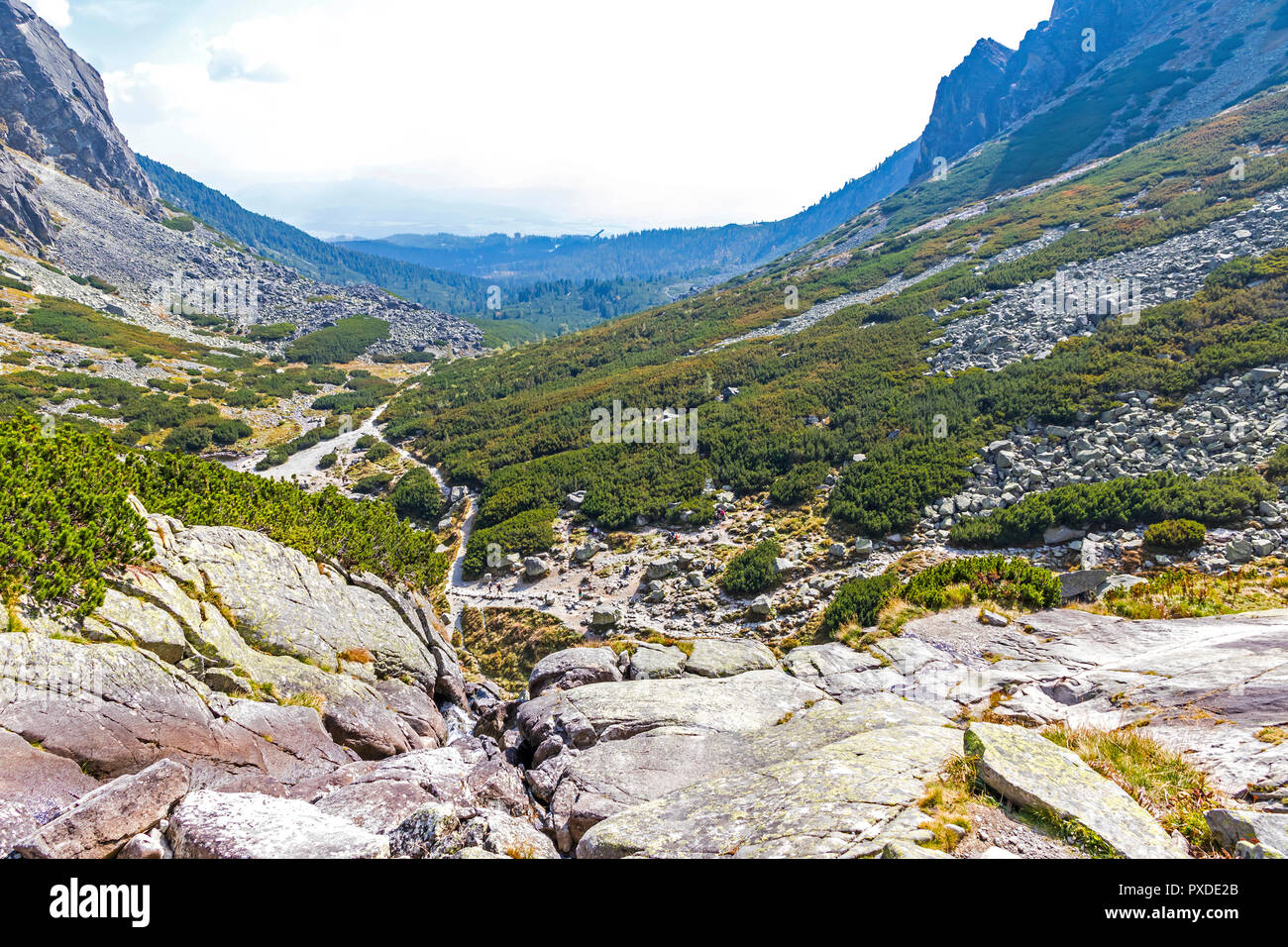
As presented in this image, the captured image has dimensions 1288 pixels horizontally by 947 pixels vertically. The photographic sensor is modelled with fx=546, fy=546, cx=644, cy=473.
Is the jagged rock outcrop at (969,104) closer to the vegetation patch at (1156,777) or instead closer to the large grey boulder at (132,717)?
the vegetation patch at (1156,777)

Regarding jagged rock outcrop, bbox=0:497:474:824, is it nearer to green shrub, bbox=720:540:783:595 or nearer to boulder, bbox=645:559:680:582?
boulder, bbox=645:559:680:582

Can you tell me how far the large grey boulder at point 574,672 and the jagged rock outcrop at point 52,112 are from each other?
152344 mm

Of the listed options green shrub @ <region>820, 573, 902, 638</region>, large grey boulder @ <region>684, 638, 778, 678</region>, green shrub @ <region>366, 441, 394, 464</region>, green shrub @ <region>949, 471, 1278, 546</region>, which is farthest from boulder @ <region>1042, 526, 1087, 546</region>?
green shrub @ <region>366, 441, 394, 464</region>

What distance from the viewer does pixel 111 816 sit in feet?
16.7

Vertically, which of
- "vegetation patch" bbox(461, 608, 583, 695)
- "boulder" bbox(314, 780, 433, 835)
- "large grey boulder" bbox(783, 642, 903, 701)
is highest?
"boulder" bbox(314, 780, 433, 835)

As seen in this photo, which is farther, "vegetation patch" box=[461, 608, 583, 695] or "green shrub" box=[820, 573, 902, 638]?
"vegetation patch" box=[461, 608, 583, 695]

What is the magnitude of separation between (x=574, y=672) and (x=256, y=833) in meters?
8.07

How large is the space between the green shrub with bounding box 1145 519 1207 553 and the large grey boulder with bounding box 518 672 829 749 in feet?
39.7

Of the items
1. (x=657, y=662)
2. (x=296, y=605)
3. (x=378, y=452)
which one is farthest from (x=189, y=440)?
(x=657, y=662)

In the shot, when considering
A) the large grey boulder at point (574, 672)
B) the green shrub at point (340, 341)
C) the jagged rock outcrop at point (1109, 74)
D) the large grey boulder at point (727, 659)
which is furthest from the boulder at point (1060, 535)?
the jagged rock outcrop at point (1109, 74)

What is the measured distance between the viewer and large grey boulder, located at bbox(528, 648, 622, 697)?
41.3ft

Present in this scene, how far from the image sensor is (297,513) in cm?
1730

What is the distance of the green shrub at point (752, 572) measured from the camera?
20.3 metres
